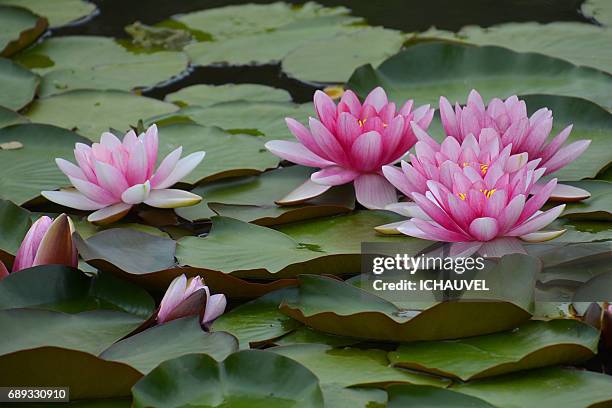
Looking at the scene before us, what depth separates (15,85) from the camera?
9.00ft

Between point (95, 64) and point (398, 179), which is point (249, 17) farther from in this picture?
point (398, 179)

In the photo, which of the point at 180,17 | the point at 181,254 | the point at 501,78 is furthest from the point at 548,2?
the point at 181,254

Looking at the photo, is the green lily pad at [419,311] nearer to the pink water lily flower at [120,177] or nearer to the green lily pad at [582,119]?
the pink water lily flower at [120,177]

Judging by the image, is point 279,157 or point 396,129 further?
point 279,157

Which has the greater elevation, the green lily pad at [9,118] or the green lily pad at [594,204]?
the green lily pad at [594,204]

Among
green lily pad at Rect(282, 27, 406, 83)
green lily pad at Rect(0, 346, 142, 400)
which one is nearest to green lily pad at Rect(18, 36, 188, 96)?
green lily pad at Rect(282, 27, 406, 83)

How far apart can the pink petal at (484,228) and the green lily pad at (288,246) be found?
14 centimetres

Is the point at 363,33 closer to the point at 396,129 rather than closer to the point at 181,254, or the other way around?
the point at 396,129

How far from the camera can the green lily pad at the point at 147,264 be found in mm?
1697

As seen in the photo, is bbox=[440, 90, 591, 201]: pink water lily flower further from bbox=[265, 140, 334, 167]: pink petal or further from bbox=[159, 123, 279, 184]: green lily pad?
bbox=[159, 123, 279, 184]: green lily pad

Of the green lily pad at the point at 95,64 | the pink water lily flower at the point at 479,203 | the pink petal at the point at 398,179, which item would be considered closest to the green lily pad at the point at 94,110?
the green lily pad at the point at 95,64

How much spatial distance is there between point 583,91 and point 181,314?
136 cm

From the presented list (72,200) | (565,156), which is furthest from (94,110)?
(565,156)

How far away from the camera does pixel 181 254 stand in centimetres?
177
